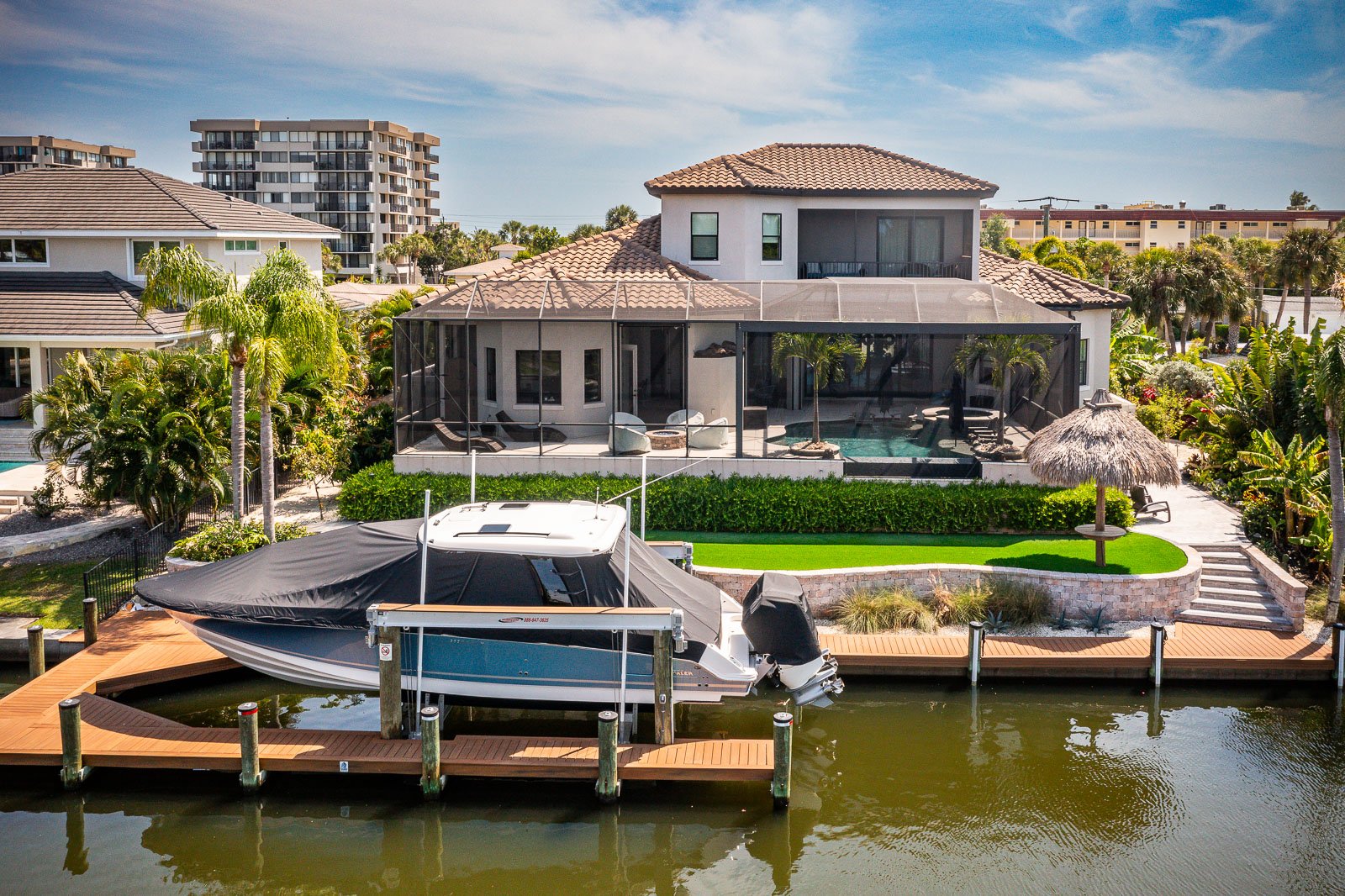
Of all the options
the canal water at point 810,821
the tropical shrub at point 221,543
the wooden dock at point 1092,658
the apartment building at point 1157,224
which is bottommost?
the canal water at point 810,821

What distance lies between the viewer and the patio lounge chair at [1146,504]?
2373cm

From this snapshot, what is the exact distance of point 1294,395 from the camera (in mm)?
26062

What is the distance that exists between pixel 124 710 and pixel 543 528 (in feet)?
21.0

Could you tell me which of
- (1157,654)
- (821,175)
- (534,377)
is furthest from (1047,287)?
(1157,654)

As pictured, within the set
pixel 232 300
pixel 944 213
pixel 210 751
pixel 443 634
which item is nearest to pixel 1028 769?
pixel 443 634

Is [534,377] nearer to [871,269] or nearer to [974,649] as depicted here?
[871,269]

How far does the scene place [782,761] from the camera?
46.8ft

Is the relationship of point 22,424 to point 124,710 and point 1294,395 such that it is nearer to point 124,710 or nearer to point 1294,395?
point 124,710

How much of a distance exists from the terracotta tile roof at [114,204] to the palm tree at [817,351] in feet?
60.7

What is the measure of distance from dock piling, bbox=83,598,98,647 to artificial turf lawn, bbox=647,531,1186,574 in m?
9.96

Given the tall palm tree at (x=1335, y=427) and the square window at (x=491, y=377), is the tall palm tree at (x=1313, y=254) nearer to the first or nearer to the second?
the tall palm tree at (x=1335, y=427)

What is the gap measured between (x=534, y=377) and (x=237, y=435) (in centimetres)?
857

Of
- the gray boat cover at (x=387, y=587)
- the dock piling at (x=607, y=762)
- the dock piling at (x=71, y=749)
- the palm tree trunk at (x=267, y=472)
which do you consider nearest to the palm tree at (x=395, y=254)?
the palm tree trunk at (x=267, y=472)

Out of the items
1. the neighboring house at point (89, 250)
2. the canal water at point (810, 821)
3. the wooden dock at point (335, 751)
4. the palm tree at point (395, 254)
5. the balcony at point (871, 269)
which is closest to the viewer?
the canal water at point (810, 821)
